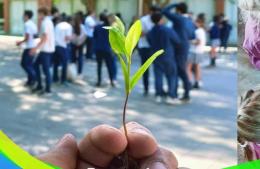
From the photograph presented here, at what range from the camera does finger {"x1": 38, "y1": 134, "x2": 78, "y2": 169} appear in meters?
0.89

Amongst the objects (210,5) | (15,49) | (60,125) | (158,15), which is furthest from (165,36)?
(210,5)

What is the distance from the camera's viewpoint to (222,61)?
13.6 m

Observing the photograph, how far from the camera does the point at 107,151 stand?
886 mm

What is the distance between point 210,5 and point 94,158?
20.8m

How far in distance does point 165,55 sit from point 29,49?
7.88 feet

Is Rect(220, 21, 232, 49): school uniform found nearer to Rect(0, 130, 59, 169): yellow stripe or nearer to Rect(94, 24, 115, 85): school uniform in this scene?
Rect(94, 24, 115, 85): school uniform

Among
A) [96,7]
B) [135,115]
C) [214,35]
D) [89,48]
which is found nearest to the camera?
[135,115]

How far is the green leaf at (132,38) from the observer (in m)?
0.83

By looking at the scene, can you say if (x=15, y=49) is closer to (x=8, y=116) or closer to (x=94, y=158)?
(x=8, y=116)

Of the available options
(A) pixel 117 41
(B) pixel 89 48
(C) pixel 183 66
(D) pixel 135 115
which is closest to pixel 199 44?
(C) pixel 183 66

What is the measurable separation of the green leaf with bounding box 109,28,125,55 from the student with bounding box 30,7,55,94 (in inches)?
295

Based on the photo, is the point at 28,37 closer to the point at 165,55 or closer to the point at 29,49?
the point at 29,49

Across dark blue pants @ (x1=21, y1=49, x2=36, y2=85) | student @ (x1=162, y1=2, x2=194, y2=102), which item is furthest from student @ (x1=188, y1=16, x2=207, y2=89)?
dark blue pants @ (x1=21, y1=49, x2=36, y2=85)

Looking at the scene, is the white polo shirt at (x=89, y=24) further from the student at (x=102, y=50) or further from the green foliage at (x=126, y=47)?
the green foliage at (x=126, y=47)
